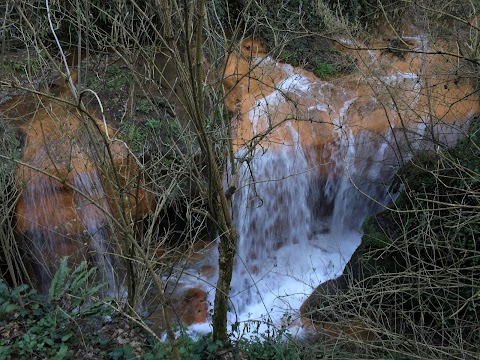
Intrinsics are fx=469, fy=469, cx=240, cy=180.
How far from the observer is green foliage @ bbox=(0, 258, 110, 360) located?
4159mm

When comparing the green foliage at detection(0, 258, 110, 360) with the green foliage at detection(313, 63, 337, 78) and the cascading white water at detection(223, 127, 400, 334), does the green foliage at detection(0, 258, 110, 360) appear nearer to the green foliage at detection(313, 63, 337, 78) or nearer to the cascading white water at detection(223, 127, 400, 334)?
the cascading white water at detection(223, 127, 400, 334)

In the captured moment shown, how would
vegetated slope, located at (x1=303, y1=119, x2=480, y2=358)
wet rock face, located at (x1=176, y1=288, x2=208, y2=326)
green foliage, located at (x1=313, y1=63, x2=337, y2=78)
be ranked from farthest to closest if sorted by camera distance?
green foliage, located at (x1=313, y1=63, x2=337, y2=78), wet rock face, located at (x1=176, y1=288, x2=208, y2=326), vegetated slope, located at (x1=303, y1=119, x2=480, y2=358)

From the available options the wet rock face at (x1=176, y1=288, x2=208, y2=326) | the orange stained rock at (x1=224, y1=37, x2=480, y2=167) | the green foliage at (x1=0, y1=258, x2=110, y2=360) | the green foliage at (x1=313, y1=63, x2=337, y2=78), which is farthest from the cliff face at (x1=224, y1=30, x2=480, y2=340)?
the green foliage at (x1=0, y1=258, x2=110, y2=360)

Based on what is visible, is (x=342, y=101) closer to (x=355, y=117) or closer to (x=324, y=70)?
(x=355, y=117)

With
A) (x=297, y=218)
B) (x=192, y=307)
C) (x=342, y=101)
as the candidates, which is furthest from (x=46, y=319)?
(x=342, y=101)

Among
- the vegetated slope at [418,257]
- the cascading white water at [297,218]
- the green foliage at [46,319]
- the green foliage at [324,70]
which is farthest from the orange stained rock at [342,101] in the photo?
the green foliage at [46,319]

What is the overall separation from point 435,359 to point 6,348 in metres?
3.57

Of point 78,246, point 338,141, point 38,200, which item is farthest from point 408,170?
point 38,200

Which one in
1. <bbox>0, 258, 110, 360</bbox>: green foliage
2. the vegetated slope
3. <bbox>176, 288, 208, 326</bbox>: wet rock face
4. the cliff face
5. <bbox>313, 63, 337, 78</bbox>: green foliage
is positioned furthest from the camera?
<bbox>313, 63, 337, 78</bbox>: green foliage

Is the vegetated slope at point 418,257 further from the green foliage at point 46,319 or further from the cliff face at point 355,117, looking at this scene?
the green foliage at point 46,319

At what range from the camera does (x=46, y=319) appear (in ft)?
14.8

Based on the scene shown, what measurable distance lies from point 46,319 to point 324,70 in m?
6.31

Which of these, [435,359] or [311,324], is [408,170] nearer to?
[311,324]

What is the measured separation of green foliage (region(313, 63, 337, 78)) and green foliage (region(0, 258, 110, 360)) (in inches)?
219
